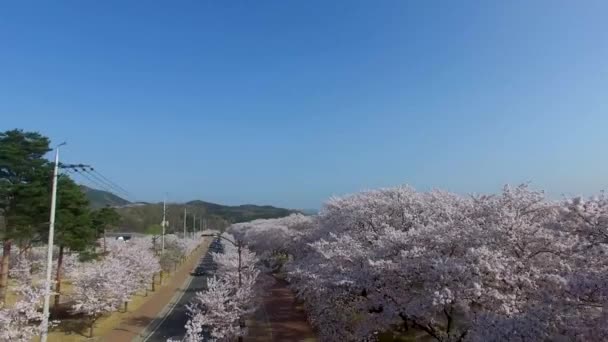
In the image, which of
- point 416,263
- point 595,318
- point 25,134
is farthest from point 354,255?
point 25,134

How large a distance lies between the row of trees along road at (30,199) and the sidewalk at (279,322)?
1468 centimetres

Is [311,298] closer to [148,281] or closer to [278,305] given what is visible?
[278,305]

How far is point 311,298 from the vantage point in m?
24.4

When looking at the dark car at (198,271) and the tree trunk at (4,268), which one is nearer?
the tree trunk at (4,268)

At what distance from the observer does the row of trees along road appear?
92.7 ft

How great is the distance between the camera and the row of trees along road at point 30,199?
2827 centimetres

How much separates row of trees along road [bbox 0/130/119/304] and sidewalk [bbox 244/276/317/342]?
14.7m

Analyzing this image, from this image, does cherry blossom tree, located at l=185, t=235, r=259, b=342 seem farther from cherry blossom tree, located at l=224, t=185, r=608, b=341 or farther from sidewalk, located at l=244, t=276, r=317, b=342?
cherry blossom tree, located at l=224, t=185, r=608, b=341

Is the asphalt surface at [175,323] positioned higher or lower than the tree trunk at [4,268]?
lower

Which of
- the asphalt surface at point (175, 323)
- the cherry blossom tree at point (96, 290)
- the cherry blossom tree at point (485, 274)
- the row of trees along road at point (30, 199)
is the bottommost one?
the asphalt surface at point (175, 323)

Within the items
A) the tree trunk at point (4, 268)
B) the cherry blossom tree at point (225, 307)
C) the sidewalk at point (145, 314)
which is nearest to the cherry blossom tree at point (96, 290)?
the sidewalk at point (145, 314)

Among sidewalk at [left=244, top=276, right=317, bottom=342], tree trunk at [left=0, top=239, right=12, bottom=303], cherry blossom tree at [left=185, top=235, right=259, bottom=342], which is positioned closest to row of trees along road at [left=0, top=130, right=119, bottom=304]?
tree trunk at [left=0, top=239, right=12, bottom=303]

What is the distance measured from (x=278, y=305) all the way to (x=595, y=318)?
29412 millimetres

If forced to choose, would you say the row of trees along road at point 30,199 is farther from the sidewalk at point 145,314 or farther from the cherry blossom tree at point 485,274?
the cherry blossom tree at point 485,274
